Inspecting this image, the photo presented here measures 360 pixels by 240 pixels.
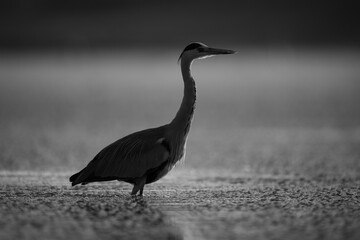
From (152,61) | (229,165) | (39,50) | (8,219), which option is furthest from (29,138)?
(39,50)

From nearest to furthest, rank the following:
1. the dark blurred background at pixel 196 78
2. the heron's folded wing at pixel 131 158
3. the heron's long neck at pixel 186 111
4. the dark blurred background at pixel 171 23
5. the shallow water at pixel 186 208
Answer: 1. the shallow water at pixel 186 208
2. the heron's folded wing at pixel 131 158
3. the heron's long neck at pixel 186 111
4. the dark blurred background at pixel 196 78
5. the dark blurred background at pixel 171 23

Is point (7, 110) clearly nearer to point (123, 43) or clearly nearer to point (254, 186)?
point (254, 186)

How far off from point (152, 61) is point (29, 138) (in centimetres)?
2066

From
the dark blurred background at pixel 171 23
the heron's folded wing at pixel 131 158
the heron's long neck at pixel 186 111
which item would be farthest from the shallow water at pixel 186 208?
the dark blurred background at pixel 171 23

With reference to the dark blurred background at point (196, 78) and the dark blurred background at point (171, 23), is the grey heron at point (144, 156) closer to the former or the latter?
the dark blurred background at point (196, 78)

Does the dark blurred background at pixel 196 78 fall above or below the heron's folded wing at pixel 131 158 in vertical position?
above

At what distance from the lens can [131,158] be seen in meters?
8.16

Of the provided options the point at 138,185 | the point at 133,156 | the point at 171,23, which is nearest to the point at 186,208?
the point at 138,185

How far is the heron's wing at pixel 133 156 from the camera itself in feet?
26.5

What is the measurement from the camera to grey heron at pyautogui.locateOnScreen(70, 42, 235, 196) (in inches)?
319

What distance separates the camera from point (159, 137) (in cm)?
826

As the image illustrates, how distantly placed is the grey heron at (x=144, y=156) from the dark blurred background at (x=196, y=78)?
214 centimetres

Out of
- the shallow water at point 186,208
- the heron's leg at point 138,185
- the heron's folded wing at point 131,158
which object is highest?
the heron's folded wing at point 131,158

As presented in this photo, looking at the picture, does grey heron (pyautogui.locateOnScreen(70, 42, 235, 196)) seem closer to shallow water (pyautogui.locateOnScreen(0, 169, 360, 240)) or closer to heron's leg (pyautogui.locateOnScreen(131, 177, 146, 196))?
heron's leg (pyautogui.locateOnScreen(131, 177, 146, 196))
